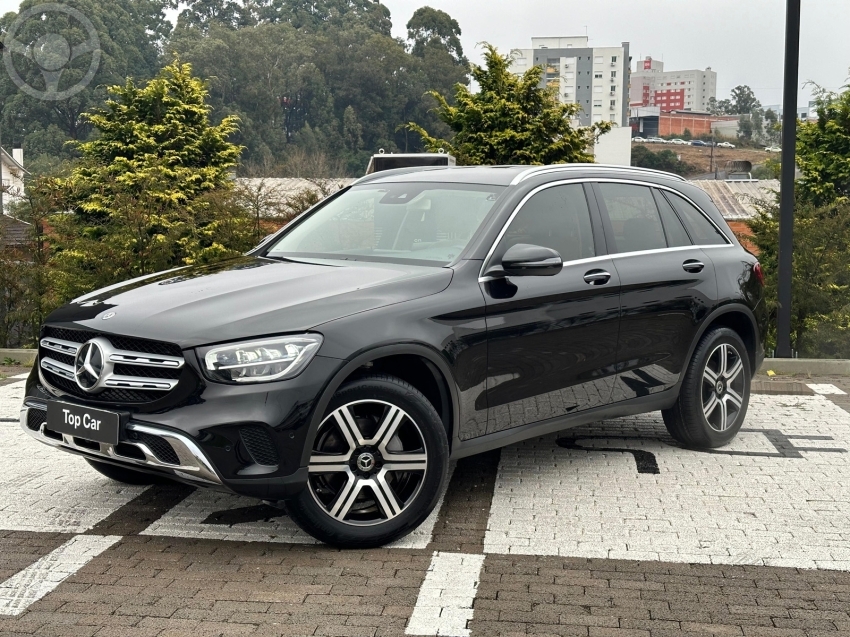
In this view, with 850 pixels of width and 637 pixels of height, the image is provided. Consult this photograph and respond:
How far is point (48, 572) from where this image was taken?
450cm

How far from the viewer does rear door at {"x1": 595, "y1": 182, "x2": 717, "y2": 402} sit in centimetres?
606

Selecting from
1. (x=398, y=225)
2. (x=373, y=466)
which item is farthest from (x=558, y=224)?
(x=373, y=466)

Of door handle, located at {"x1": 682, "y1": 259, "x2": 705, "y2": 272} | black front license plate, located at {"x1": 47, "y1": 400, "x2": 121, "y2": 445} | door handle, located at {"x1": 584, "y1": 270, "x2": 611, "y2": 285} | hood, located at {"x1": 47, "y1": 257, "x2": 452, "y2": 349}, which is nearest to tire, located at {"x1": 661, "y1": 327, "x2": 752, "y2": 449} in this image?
door handle, located at {"x1": 682, "y1": 259, "x2": 705, "y2": 272}

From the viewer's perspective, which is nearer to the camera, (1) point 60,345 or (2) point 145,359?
(2) point 145,359

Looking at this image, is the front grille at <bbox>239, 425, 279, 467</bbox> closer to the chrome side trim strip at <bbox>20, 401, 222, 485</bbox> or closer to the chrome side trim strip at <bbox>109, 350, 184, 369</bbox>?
the chrome side trim strip at <bbox>20, 401, 222, 485</bbox>

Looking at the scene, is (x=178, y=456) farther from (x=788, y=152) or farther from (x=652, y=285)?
(x=788, y=152)

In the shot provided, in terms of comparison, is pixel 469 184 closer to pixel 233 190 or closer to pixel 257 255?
pixel 257 255

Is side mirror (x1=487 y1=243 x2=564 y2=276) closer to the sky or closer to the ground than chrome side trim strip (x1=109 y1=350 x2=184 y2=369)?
closer to the sky

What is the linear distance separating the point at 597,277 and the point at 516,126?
45.6ft

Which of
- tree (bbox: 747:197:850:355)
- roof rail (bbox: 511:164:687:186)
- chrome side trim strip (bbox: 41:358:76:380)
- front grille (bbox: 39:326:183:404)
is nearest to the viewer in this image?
front grille (bbox: 39:326:183:404)

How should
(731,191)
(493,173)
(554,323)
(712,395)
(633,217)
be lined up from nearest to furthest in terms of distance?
(554,323) → (493,173) → (633,217) → (712,395) → (731,191)

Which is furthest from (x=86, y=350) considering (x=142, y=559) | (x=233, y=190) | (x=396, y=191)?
(x=233, y=190)

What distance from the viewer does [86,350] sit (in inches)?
185

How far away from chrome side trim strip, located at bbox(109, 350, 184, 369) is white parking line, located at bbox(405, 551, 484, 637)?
1.36 metres
